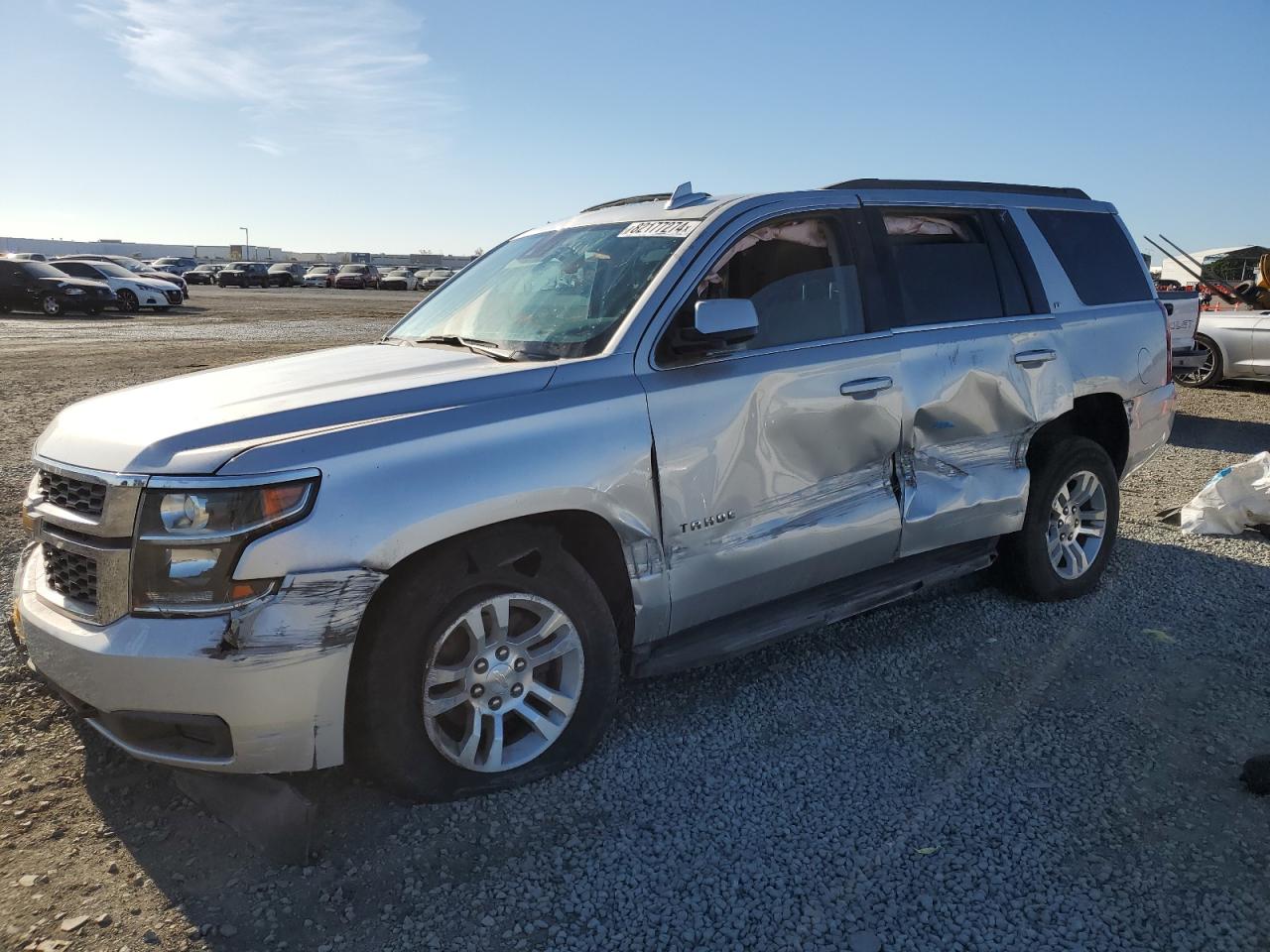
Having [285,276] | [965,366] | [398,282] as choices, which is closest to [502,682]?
[965,366]

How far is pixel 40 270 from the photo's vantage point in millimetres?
26797

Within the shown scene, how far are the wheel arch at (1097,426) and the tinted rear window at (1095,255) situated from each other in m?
0.53

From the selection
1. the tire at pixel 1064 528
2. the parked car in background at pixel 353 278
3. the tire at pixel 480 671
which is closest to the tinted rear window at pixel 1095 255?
the tire at pixel 1064 528

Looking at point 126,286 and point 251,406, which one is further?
point 126,286

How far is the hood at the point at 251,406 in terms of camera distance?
273 cm

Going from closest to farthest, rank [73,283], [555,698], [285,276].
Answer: [555,698]
[73,283]
[285,276]

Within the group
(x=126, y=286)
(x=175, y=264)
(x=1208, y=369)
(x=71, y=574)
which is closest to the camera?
(x=71, y=574)

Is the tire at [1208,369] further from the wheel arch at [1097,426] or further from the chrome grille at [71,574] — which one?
the chrome grille at [71,574]

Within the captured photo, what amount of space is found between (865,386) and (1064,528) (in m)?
1.81

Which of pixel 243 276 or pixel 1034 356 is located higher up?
Result: pixel 243 276

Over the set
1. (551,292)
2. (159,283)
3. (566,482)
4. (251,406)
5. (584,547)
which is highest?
(159,283)

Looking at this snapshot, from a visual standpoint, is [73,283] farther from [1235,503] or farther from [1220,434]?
[1235,503]

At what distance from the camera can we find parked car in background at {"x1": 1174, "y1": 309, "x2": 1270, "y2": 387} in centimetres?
1195

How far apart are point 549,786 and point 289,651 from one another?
1056mm
